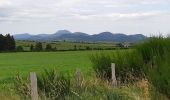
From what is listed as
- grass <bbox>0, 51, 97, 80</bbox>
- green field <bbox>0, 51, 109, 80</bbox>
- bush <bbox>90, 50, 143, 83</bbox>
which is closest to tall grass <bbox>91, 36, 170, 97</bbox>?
bush <bbox>90, 50, 143, 83</bbox>

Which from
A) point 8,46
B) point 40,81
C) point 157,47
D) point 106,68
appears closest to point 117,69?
point 106,68

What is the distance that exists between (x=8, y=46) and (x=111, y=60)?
10391 centimetres

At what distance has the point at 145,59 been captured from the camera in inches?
788

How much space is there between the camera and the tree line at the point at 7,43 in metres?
119

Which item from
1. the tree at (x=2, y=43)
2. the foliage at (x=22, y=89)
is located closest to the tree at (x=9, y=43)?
the tree at (x=2, y=43)

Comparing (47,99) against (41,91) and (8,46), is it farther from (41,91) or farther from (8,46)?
(8,46)

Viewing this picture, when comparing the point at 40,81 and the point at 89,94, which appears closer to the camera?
the point at 89,94

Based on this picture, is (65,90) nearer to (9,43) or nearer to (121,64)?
(121,64)

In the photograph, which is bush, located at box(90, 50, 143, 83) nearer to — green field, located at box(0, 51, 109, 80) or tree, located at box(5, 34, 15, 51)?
green field, located at box(0, 51, 109, 80)

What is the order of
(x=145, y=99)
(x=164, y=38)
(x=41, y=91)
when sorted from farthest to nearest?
(x=164, y=38), (x=41, y=91), (x=145, y=99)

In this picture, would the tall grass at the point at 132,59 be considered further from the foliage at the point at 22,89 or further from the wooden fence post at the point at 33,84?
the wooden fence post at the point at 33,84

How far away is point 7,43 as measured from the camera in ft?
392

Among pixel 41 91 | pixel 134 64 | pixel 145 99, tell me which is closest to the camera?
pixel 145 99

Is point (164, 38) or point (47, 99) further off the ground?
point (164, 38)
